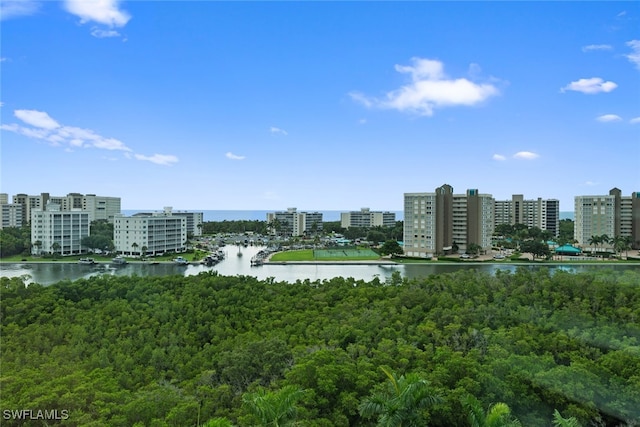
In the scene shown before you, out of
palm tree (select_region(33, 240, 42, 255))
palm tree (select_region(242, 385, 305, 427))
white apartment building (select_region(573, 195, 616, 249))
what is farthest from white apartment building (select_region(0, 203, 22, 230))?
white apartment building (select_region(573, 195, 616, 249))

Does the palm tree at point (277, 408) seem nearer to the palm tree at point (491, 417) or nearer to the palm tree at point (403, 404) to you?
the palm tree at point (403, 404)

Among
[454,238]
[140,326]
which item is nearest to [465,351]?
[140,326]

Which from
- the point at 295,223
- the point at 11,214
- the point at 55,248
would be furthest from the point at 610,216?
the point at 11,214

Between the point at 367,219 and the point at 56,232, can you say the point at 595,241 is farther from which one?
the point at 56,232

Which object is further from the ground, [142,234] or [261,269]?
[142,234]

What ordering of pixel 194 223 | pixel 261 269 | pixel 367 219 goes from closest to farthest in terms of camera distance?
pixel 261 269, pixel 194 223, pixel 367 219

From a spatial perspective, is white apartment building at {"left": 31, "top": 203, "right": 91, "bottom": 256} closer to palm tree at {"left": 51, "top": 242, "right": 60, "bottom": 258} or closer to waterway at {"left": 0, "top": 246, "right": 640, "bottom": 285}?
palm tree at {"left": 51, "top": 242, "right": 60, "bottom": 258}
